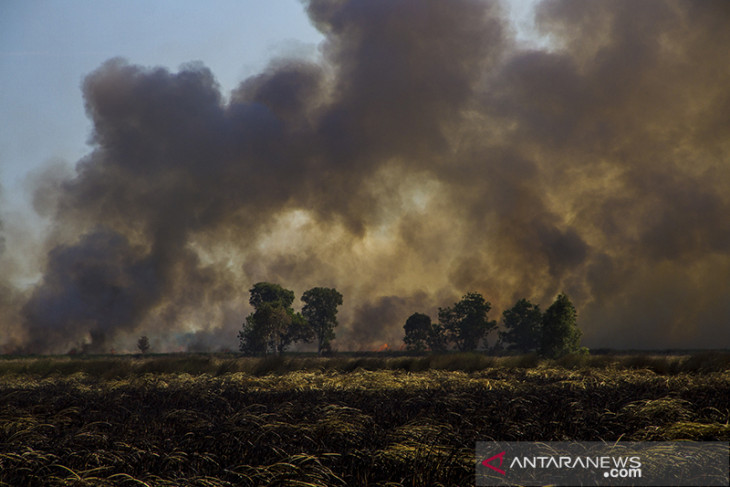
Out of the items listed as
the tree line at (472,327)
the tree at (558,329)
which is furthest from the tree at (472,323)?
the tree at (558,329)

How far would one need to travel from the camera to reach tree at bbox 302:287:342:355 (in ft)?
365

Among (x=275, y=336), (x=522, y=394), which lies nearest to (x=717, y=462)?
(x=522, y=394)

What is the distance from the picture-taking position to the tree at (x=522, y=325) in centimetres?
9788

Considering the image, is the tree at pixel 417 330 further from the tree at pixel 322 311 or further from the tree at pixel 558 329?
the tree at pixel 558 329

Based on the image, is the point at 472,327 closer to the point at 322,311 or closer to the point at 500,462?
the point at 322,311

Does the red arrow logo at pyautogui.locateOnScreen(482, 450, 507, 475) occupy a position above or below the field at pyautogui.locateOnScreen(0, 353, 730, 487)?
below

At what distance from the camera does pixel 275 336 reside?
97.2 m

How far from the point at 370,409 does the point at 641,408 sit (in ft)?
16.0

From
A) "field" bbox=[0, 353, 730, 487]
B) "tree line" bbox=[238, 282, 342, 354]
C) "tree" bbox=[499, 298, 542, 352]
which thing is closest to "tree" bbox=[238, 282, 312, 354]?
"tree line" bbox=[238, 282, 342, 354]

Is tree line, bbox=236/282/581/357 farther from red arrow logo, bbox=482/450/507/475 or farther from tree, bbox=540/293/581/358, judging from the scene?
red arrow logo, bbox=482/450/507/475
